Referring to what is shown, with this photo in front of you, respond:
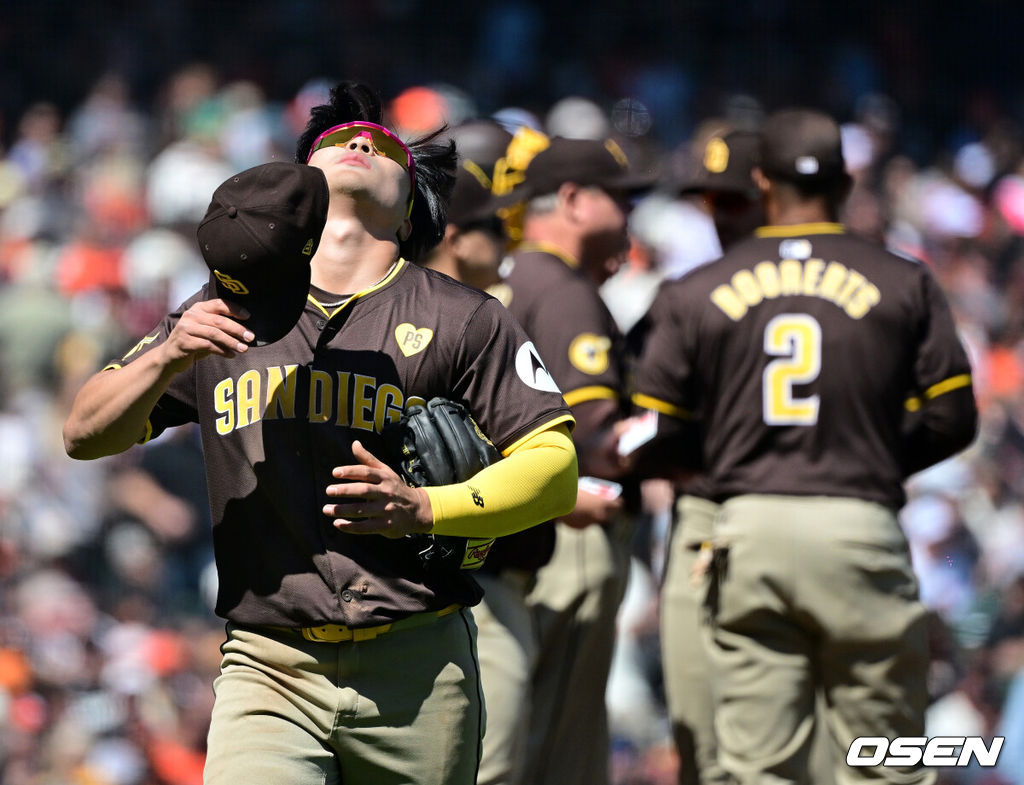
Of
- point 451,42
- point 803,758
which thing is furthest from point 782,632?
point 451,42

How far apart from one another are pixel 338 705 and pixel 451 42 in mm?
9464

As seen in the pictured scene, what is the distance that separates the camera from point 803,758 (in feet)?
14.0

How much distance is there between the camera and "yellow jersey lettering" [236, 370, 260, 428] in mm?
2902

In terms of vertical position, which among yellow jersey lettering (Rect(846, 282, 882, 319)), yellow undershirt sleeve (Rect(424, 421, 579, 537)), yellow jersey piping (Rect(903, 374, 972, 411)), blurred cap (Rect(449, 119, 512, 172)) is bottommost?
yellow jersey piping (Rect(903, 374, 972, 411))

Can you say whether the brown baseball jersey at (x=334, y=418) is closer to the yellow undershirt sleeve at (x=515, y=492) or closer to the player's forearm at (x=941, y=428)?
the yellow undershirt sleeve at (x=515, y=492)

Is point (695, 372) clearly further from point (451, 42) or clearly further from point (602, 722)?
point (451, 42)

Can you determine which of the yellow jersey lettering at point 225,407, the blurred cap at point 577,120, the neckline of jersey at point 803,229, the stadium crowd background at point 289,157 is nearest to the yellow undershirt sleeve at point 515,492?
the yellow jersey lettering at point 225,407

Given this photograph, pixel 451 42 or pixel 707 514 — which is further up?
pixel 451 42

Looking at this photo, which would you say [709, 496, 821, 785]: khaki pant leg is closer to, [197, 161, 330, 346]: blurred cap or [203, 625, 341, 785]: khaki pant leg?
[203, 625, 341, 785]: khaki pant leg

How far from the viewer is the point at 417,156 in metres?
3.38

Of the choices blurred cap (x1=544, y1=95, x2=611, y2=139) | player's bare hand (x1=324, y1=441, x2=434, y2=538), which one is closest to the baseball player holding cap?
player's bare hand (x1=324, y1=441, x2=434, y2=538)

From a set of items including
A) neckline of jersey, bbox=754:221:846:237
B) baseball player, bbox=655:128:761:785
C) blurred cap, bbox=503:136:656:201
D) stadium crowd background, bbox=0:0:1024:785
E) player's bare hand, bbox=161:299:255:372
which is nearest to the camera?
player's bare hand, bbox=161:299:255:372

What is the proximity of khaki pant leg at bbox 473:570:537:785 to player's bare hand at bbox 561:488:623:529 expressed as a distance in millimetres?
232

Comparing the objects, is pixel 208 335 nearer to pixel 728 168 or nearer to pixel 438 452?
pixel 438 452
